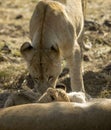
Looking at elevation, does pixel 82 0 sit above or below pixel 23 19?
above

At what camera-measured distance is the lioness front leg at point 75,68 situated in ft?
23.7

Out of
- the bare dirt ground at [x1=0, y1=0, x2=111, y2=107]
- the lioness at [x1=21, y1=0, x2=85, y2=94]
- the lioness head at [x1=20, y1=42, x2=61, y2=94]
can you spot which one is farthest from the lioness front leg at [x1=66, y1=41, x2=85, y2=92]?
the lioness head at [x1=20, y1=42, x2=61, y2=94]

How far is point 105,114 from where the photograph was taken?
4.84 metres

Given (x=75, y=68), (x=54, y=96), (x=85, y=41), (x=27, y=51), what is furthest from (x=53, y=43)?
(x=85, y=41)

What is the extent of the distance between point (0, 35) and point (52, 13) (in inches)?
126

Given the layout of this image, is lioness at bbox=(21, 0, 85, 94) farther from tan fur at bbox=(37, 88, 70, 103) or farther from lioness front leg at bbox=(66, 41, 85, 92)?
tan fur at bbox=(37, 88, 70, 103)

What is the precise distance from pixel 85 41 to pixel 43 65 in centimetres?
323

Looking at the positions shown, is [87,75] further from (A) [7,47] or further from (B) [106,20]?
(B) [106,20]

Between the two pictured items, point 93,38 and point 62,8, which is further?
point 93,38

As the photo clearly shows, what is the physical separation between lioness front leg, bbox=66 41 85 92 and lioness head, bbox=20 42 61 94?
0.75m

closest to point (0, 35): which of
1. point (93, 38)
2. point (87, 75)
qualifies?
point (93, 38)

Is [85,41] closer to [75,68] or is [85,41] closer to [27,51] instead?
[75,68]

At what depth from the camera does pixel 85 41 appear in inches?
371

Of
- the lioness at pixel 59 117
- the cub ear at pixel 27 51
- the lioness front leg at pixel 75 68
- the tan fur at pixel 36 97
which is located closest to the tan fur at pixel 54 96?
the tan fur at pixel 36 97
